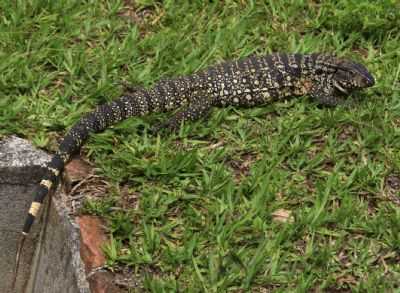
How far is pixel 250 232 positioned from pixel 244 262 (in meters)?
0.34

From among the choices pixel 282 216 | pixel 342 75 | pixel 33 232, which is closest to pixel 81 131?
pixel 33 232

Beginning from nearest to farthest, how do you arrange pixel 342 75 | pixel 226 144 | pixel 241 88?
pixel 226 144, pixel 241 88, pixel 342 75

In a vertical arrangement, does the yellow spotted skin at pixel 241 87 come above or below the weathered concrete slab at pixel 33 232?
above

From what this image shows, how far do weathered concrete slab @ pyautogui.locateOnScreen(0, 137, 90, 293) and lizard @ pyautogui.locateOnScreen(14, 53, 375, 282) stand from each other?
19cm

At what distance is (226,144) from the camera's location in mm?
6473

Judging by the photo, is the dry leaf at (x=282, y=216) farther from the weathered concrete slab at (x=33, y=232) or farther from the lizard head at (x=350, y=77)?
the lizard head at (x=350, y=77)

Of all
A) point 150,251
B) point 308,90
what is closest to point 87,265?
point 150,251

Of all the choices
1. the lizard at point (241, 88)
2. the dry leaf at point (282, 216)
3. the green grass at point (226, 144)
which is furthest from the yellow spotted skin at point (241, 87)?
the dry leaf at point (282, 216)

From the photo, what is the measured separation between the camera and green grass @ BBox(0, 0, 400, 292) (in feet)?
17.7

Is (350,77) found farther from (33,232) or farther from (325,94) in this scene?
(33,232)

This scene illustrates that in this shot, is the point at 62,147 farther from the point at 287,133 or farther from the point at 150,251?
the point at 287,133

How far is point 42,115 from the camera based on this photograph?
21.6 feet

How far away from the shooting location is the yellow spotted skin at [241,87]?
6570mm

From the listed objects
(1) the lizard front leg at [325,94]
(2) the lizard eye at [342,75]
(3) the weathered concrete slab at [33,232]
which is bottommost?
(3) the weathered concrete slab at [33,232]
